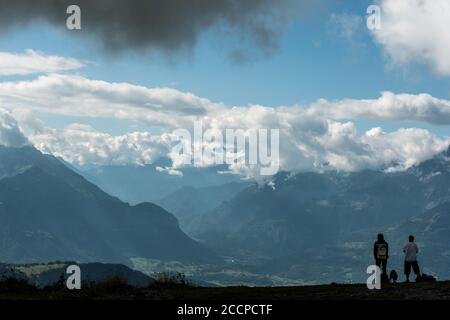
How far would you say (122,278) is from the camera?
99.9 ft

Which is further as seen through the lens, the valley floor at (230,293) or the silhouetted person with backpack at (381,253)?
the silhouetted person with backpack at (381,253)

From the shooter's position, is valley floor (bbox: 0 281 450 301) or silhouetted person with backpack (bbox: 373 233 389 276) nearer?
valley floor (bbox: 0 281 450 301)

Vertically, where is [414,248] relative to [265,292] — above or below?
above

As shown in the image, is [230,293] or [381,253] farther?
[381,253]

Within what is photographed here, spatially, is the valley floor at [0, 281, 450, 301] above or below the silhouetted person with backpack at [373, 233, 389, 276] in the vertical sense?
below

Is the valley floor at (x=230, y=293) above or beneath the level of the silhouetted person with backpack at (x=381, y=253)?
beneath

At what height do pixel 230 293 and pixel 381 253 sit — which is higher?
pixel 381 253
